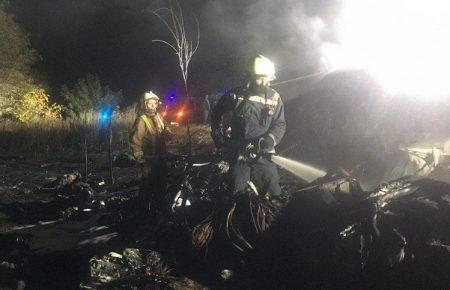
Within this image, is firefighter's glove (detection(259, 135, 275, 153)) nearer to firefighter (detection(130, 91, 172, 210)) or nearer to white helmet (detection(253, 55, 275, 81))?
white helmet (detection(253, 55, 275, 81))

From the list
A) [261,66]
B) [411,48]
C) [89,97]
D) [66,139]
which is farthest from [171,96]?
[261,66]

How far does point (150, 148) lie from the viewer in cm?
623

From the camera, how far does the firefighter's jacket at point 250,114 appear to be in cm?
516

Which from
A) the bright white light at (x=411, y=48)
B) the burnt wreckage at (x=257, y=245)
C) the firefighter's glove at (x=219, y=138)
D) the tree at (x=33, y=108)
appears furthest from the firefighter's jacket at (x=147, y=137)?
the tree at (x=33, y=108)

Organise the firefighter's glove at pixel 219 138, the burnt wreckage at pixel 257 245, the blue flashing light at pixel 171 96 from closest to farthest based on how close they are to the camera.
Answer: the burnt wreckage at pixel 257 245 < the firefighter's glove at pixel 219 138 < the blue flashing light at pixel 171 96

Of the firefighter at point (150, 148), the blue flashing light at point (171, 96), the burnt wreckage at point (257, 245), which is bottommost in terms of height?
the burnt wreckage at point (257, 245)

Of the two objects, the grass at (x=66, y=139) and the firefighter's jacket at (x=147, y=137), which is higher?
the grass at (x=66, y=139)

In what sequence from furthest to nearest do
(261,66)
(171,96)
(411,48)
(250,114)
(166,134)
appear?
(171,96), (411,48), (166,134), (250,114), (261,66)

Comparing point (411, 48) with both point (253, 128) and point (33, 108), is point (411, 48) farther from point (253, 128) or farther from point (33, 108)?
point (33, 108)

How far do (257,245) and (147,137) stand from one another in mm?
2606

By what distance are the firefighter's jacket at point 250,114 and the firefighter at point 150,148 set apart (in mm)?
1155

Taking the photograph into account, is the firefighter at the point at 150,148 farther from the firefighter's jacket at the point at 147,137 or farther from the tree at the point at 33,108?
the tree at the point at 33,108

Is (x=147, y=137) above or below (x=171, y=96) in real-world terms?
below

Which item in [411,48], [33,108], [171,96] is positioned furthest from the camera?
[171,96]
